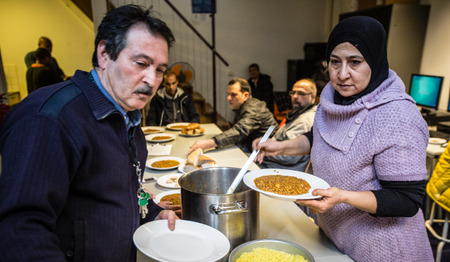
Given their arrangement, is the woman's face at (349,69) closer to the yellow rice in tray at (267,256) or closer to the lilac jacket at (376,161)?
the lilac jacket at (376,161)

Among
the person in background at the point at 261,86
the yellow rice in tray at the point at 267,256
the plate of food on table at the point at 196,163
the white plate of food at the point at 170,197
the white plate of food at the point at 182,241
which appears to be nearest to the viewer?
the white plate of food at the point at 182,241

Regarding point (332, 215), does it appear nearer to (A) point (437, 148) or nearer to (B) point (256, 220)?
(B) point (256, 220)

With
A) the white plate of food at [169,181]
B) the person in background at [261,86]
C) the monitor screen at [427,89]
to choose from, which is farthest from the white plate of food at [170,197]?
the person in background at [261,86]

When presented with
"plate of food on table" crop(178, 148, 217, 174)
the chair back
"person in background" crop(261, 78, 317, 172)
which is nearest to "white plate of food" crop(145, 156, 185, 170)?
"plate of food on table" crop(178, 148, 217, 174)

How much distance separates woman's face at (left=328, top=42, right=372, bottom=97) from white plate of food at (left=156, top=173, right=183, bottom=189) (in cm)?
110

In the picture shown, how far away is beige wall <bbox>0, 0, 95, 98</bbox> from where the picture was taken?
648 cm

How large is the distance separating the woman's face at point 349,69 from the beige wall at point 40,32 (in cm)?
661

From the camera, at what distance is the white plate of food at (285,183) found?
1.05 m

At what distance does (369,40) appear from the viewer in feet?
3.60

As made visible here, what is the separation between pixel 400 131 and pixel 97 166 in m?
0.95

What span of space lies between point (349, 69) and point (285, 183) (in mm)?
500

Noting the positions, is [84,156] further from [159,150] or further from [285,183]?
[159,150]

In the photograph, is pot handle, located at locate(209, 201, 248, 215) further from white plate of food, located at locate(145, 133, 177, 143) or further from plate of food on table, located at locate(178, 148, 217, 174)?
white plate of food, located at locate(145, 133, 177, 143)

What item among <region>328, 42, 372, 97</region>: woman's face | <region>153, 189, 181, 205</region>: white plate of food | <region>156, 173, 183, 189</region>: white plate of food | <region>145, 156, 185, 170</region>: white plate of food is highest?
<region>328, 42, 372, 97</region>: woman's face
